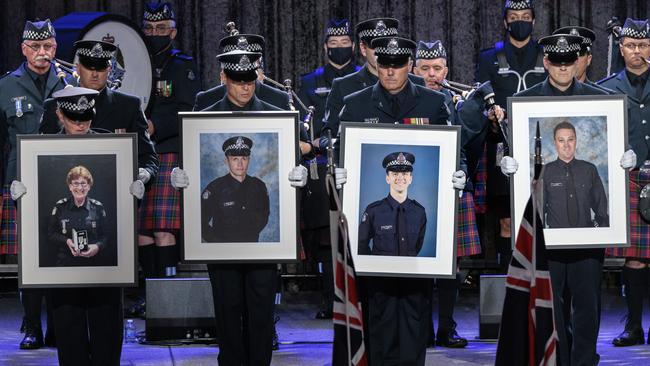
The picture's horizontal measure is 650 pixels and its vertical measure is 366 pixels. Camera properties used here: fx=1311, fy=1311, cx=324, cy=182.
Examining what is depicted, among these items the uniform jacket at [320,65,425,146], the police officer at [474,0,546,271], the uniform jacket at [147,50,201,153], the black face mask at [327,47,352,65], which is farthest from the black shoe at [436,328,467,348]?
the uniform jacket at [147,50,201,153]

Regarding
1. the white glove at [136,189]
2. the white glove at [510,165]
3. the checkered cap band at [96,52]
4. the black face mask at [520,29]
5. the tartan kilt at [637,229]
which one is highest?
the black face mask at [520,29]

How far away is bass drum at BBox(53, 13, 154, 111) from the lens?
8.45 metres

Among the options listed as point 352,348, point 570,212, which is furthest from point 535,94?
point 352,348

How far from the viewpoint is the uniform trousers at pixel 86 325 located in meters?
5.93

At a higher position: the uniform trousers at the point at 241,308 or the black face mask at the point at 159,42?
the black face mask at the point at 159,42

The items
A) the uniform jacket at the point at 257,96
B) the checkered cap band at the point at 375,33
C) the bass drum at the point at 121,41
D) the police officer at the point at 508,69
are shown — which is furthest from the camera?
the bass drum at the point at 121,41

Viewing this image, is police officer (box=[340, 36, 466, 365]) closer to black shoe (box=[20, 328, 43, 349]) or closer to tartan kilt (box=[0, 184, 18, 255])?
black shoe (box=[20, 328, 43, 349])

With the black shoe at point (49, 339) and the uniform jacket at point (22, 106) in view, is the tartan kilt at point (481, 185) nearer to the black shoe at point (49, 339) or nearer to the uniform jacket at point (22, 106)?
the uniform jacket at point (22, 106)

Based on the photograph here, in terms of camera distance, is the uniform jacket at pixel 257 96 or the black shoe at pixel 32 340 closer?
the uniform jacket at pixel 257 96

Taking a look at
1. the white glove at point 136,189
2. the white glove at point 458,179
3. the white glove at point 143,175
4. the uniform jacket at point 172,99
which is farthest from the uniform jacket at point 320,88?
the white glove at point 136,189

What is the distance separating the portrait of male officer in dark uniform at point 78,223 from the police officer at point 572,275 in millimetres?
2158

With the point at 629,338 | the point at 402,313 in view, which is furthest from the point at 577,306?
the point at 629,338

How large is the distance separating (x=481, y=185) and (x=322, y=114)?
45.8 inches

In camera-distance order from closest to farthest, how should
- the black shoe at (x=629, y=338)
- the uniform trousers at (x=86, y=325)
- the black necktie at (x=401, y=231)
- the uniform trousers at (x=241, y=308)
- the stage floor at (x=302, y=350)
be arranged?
the uniform trousers at (x=86, y=325), the black necktie at (x=401, y=231), the uniform trousers at (x=241, y=308), the stage floor at (x=302, y=350), the black shoe at (x=629, y=338)
